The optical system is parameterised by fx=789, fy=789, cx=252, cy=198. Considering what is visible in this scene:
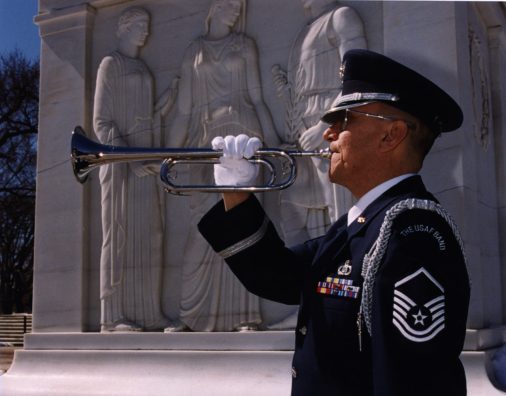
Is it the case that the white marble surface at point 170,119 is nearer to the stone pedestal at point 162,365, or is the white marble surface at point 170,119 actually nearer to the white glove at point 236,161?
the stone pedestal at point 162,365

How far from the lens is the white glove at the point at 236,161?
3.39 metres

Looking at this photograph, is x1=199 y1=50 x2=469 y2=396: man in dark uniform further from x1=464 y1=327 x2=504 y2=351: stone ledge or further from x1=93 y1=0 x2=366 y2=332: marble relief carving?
x1=93 y1=0 x2=366 y2=332: marble relief carving

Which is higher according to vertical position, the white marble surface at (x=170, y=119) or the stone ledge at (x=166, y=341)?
the white marble surface at (x=170, y=119)

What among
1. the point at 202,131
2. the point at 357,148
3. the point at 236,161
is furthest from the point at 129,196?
the point at 357,148

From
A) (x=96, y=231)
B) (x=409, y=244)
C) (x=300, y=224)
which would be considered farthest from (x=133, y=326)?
(x=409, y=244)

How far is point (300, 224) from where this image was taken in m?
6.66

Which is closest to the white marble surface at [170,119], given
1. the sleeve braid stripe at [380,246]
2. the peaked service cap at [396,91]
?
the peaked service cap at [396,91]

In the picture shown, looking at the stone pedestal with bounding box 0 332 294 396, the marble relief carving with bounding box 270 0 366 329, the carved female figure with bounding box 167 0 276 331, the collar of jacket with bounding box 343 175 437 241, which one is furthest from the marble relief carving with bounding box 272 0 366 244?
the collar of jacket with bounding box 343 175 437 241

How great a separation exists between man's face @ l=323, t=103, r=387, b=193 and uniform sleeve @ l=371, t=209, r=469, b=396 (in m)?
0.38

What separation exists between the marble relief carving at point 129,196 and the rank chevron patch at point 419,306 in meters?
5.08

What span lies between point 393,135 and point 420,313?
0.75 m

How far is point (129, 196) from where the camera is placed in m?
7.52

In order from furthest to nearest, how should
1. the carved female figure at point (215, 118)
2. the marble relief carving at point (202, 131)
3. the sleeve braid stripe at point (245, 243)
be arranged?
the carved female figure at point (215, 118) < the marble relief carving at point (202, 131) < the sleeve braid stripe at point (245, 243)

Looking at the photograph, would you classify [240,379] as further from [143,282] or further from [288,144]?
[288,144]
